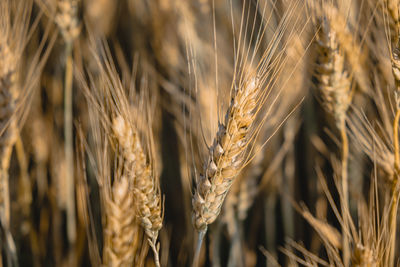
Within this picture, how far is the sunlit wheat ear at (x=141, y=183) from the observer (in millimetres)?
705

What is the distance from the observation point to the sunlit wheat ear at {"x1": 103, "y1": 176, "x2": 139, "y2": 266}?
27.4 inches

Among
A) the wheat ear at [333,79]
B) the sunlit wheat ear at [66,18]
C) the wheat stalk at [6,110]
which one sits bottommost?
the wheat ear at [333,79]

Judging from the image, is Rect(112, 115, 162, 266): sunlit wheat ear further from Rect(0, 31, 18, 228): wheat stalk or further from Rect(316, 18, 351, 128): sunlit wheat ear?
Rect(316, 18, 351, 128): sunlit wheat ear

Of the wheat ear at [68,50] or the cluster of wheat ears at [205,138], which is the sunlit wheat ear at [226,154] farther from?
the wheat ear at [68,50]

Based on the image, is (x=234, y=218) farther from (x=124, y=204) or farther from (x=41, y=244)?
(x=41, y=244)

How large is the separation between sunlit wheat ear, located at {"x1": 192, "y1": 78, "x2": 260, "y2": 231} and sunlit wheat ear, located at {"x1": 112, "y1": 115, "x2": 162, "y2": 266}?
0.07m

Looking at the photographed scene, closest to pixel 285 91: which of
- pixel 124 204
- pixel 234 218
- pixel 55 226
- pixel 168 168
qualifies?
pixel 234 218

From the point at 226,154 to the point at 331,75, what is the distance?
0.34 metres

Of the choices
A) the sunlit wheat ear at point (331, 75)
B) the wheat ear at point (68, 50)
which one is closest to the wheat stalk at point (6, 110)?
the wheat ear at point (68, 50)

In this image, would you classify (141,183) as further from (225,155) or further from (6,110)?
(6,110)

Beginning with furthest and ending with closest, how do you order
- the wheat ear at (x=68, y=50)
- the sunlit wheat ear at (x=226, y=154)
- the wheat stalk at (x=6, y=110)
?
the wheat ear at (x=68, y=50) → the wheat stalk at (x=6, y=110) → the sunlit wheat ear at (x=226, y=154)

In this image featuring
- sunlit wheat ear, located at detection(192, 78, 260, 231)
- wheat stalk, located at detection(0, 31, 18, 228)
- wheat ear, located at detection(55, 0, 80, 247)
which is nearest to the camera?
sunlit wheat ear, located at detection(192, 78, 260, 231)

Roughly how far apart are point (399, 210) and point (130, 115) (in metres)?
0.71

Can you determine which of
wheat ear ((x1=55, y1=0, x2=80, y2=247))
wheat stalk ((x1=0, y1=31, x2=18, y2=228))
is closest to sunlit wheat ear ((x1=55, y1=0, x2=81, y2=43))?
wheat ear ((x1=55, y1=0, x2=80, y2=247))
